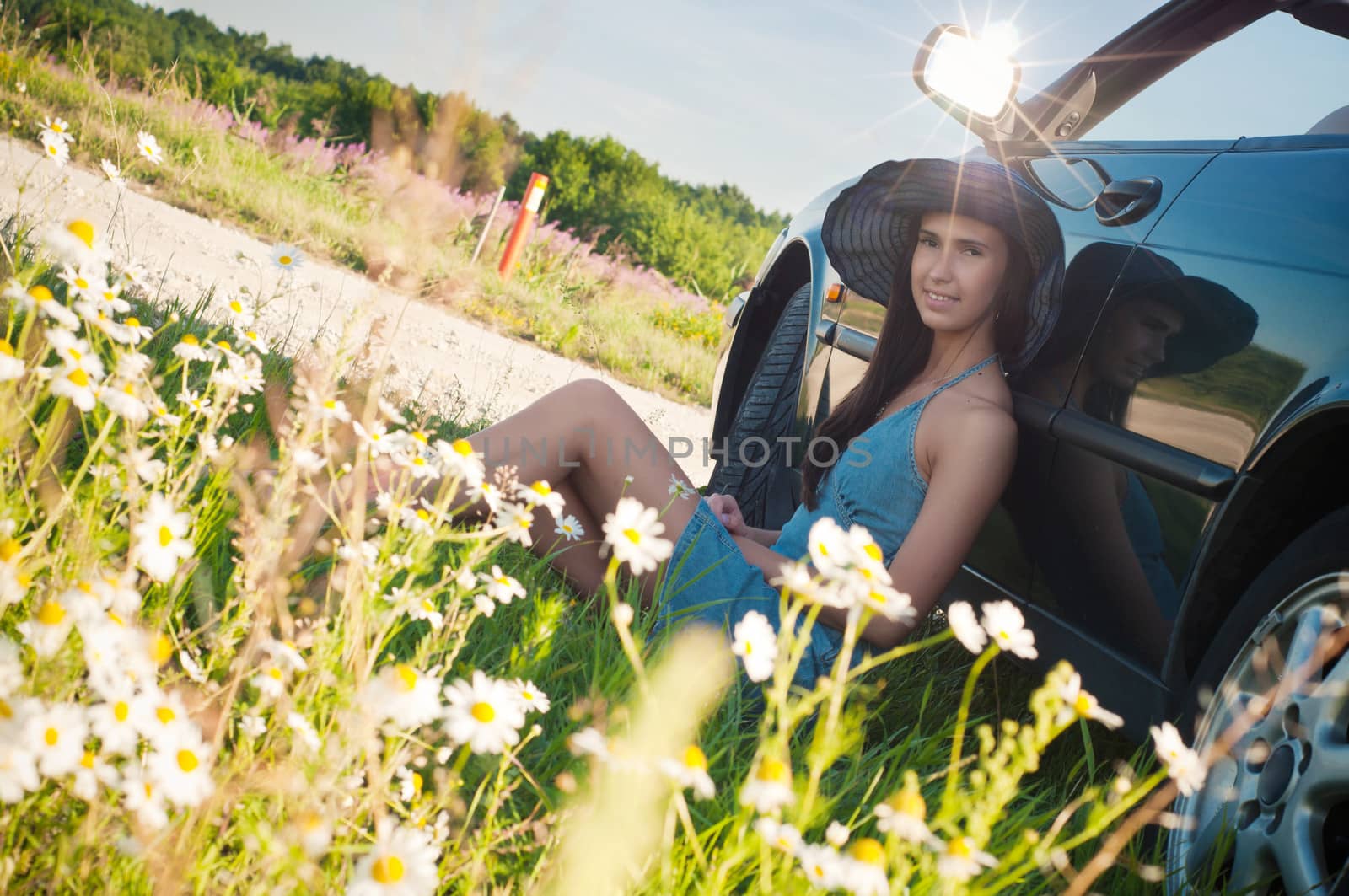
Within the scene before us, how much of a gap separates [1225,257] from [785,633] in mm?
1302

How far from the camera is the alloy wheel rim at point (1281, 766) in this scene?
1249 millimetres

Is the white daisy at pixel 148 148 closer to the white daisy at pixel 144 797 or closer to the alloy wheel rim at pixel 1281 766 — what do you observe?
the white daisy at pixel 144 797

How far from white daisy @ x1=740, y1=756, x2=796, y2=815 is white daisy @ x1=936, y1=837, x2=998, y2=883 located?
5.5 inches

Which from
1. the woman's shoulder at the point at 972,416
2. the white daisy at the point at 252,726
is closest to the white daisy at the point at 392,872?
the white daisy at the point at 252,726

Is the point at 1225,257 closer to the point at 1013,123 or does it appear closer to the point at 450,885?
the point at 1013,123

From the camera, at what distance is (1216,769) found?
151cm

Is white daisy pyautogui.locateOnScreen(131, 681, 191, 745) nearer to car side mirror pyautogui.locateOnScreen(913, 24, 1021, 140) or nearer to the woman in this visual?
the woman

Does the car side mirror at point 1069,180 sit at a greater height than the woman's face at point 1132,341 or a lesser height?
greater

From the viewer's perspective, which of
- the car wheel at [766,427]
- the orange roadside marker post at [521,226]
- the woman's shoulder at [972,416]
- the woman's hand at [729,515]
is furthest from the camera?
the orange roadside marker post at [521,226]

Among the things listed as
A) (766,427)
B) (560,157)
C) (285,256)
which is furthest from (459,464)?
(560,157)

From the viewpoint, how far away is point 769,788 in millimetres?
777

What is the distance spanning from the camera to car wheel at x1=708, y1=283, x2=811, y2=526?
328cm

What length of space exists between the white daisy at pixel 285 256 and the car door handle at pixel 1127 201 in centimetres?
171

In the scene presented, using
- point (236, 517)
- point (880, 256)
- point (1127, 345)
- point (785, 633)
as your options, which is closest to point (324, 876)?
point (785, 633)
